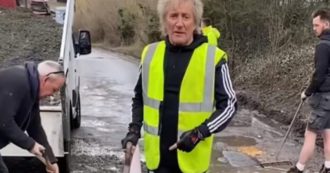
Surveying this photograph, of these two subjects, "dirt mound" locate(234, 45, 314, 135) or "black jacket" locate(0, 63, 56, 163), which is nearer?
"black jacket" locate(0, 63, 56, 163)

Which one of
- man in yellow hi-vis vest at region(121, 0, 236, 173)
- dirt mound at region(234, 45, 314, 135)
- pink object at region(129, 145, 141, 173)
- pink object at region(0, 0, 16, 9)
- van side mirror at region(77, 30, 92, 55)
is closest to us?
man in yellow hi-vis vest at region(121, 0, 236, 173)

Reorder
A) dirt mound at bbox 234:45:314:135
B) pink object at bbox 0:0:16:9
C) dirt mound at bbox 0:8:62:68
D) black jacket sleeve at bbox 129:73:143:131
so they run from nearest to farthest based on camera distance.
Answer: black jacket sleeve at bbox 129:73:143:131 → dirt mound at bbox 0:8:62:68 → dirt mound at bbox 234:45:314:135 → pink object at bbox 0:0:16:9

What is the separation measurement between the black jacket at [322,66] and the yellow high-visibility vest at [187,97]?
3.26 meters

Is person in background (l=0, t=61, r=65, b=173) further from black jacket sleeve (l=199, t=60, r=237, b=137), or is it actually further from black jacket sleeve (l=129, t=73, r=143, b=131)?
black jacket sleeve (l=199, t=60, r=237, b=137)

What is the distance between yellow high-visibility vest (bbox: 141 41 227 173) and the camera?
3.92 metres

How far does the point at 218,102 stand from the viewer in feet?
13.1

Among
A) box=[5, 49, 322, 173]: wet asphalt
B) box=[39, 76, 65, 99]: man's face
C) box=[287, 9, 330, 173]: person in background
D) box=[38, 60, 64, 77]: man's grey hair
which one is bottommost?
box=[5, 49, 322, 173]: wet asphalt

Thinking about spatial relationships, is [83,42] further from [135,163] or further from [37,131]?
[135,163]

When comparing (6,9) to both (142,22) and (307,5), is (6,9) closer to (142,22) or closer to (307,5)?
(307,5)

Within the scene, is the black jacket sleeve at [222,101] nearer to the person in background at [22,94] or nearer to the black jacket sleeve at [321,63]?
the person in background at [22,94]

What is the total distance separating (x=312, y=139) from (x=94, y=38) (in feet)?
99.5

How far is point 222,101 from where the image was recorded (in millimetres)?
3963

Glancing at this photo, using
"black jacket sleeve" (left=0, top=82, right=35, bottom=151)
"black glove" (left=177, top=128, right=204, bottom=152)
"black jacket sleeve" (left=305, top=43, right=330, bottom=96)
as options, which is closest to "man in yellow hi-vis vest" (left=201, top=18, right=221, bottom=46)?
"black glove" (left=177, top=128, right=204, bottom=152)

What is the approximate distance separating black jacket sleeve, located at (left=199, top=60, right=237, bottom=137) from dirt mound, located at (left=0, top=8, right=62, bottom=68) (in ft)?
14.9
